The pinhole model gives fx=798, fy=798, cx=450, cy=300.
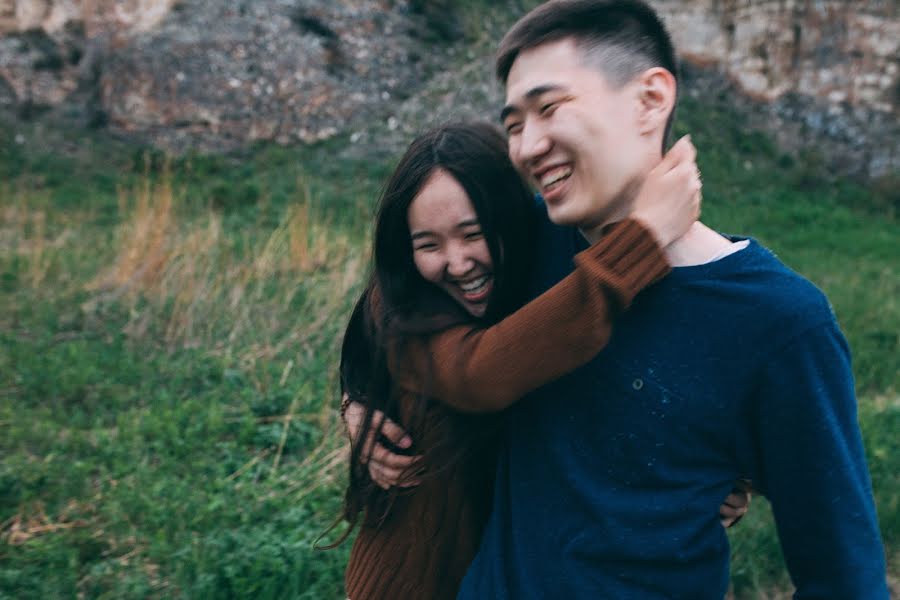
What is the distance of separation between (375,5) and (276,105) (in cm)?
300

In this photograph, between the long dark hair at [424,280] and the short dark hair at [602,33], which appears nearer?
the short dark hair at [602,33]

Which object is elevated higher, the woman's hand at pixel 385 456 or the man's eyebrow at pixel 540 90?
the man's eyebrow at pixel 540 90

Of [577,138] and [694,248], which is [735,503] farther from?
[577,138]

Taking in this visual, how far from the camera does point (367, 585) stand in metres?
1.71

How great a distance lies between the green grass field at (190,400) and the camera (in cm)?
310

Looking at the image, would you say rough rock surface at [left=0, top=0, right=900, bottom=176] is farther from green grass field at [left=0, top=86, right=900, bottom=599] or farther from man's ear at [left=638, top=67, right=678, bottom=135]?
man's ear at [left=638, top=67, right=678, bottom=135]

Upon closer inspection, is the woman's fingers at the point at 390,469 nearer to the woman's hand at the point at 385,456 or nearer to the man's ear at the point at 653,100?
the woman's hand at the point at 385,456

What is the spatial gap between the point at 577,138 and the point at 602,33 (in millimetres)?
224

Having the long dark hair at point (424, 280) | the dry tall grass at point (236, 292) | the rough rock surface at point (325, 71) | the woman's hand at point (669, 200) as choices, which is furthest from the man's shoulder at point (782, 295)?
the rough rock surface at point (325, 71)

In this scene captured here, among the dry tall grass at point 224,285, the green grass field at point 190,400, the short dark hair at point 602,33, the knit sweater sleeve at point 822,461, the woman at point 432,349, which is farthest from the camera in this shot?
the dry tall grass at point 224,285

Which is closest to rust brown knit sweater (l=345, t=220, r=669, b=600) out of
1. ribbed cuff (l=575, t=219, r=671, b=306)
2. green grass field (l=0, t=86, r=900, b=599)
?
ribbed cuff (l=575, t=219, r=671, b=306)

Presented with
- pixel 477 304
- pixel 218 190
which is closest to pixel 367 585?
pixel 477 304

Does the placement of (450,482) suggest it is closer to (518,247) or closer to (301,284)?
(518,247)

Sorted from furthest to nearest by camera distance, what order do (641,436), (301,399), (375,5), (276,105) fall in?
(375,5)
(276,105)
(301,399)
(641,436)
